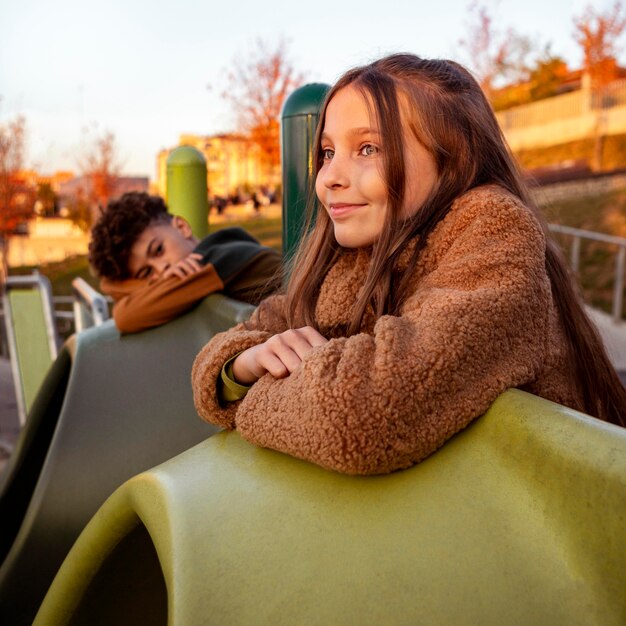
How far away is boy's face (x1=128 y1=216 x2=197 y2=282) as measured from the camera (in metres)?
2.58

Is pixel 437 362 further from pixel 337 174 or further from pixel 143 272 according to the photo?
pixel 143 272

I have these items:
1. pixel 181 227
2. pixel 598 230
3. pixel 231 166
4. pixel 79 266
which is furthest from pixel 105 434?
pixel 231 166

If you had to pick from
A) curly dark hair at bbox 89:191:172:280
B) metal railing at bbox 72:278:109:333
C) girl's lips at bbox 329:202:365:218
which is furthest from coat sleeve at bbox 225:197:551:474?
metal railing at bbox 72:278:109:333

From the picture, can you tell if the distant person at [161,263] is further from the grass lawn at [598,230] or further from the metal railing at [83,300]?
the grass lawn at [598,230]

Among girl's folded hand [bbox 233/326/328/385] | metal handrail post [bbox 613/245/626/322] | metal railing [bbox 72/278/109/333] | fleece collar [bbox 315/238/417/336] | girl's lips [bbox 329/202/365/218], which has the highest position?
girl's lips [bbox 329/202/365/218]

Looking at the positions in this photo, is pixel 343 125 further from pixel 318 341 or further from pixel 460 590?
pixel 460 590

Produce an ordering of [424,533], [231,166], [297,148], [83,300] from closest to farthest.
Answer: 1. [424,533]
2. [297,148]
3. [83,300]
4. [231,166]

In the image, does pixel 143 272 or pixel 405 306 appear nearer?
pixel 405 306

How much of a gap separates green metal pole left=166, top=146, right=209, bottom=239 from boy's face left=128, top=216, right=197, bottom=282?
25.9 inches

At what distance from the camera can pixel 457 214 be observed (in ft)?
3.69

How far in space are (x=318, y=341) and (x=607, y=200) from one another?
15.5 m

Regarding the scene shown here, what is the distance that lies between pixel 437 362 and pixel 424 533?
0.19m

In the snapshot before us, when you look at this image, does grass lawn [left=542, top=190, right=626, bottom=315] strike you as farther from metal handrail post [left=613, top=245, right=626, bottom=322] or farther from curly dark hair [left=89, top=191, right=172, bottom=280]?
curly dark hair [left=89, top=191, right=172, bottom=280]

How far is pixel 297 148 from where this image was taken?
2.22 metres
